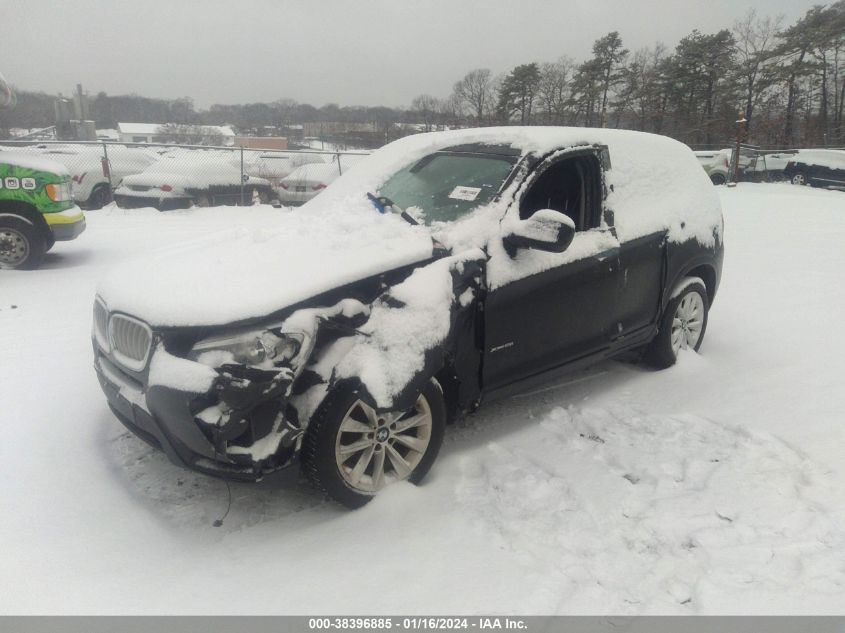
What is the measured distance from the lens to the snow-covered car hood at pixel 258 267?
2502 millimetres

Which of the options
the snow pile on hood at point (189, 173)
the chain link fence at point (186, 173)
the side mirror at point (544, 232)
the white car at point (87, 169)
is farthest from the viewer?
the snow pile on hood at point (189, 173)

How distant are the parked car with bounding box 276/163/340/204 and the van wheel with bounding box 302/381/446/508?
12787 mm

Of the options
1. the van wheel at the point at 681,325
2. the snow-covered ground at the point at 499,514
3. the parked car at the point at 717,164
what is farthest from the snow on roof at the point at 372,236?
the parked car at the point at 717,164

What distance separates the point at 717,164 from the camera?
21.9 metres

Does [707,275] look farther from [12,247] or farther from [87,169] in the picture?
[87,169]

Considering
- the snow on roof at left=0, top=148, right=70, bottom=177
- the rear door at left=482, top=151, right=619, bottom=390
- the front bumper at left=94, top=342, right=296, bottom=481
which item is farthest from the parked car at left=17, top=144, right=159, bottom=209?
the rear door at left=482, top=151, right=619, bottom=390

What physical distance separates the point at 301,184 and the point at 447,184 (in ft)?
40.2

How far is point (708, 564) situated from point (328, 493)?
1.64m

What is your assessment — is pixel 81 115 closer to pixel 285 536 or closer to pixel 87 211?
pixel 87 211

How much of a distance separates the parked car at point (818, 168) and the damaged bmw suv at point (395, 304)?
20020mm

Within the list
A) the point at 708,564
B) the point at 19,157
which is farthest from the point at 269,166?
the point at 708,564

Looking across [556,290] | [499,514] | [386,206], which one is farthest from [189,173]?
[499,514]
